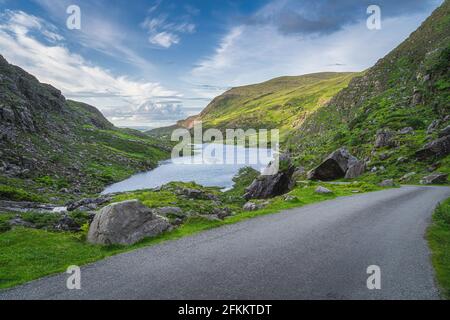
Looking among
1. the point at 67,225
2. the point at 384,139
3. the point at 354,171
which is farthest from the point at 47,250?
the point at 384,139

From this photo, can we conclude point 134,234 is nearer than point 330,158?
Yes

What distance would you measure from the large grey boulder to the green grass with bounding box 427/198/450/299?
13775 mm

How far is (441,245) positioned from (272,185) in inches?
1323

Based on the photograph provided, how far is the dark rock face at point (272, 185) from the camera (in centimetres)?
4850

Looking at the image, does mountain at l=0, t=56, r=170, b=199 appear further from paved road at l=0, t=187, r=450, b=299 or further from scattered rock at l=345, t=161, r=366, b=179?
scattered rock at l=345, t=161, r=366, b=179

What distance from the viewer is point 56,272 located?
13.2 m

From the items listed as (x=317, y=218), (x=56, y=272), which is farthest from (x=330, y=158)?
(x=56, y=272)

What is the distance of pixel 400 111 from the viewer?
80.4 metres

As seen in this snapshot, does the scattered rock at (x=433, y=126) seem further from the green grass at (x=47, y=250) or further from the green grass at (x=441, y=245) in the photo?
the green grass at (x=47, y=250)

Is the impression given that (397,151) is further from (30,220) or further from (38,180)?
(38,180)

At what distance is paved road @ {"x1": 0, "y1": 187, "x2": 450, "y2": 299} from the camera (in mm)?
10172

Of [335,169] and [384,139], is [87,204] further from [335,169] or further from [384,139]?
[384,139]

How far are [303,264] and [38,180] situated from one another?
5871cm

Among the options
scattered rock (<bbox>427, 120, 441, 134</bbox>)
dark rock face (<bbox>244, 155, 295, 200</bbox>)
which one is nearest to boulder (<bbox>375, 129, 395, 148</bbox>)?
scattered rock (<bbox>427, 120, 441, 134</bbox>)
